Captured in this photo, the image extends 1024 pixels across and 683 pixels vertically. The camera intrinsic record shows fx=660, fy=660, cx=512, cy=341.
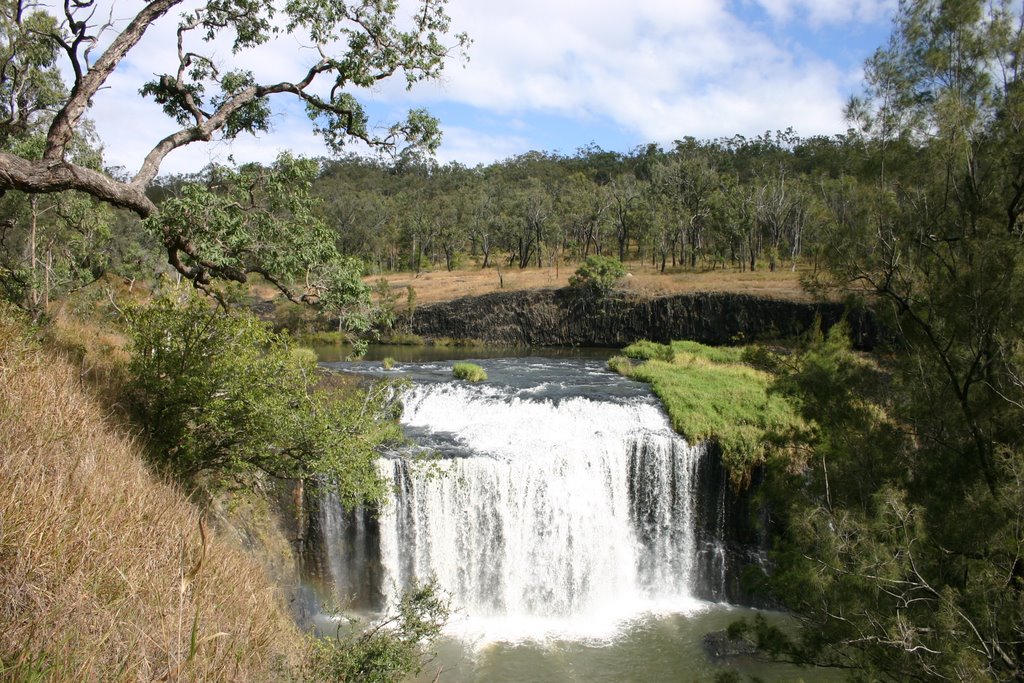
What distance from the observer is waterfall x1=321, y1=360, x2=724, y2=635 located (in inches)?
591

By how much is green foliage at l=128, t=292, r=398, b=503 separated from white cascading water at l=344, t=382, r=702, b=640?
505 cm

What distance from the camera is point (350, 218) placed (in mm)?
65062

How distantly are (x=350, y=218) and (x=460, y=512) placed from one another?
2140 inches

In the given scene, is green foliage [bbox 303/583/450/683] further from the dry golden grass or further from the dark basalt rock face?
the dry golden grass

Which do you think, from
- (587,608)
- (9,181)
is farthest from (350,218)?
(9,181)

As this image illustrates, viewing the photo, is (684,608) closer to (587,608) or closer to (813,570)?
(587,608)

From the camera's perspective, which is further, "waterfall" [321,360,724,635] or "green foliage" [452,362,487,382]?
"green foliage" [452,362,487,382]

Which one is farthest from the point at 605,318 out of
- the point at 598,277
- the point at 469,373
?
the point at 469,373

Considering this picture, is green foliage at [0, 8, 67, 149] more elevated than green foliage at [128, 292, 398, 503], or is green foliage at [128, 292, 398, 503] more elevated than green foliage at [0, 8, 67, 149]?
green foliage at [0, 8, 67, 149]

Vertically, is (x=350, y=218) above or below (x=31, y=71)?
above

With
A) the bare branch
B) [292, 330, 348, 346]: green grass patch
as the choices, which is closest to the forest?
the bare branch

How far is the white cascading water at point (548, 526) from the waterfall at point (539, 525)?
3cm

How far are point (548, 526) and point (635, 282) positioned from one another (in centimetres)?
2960

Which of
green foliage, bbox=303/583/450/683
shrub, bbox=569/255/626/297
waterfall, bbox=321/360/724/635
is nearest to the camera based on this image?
green foliage, bbox=303/583/450/683
